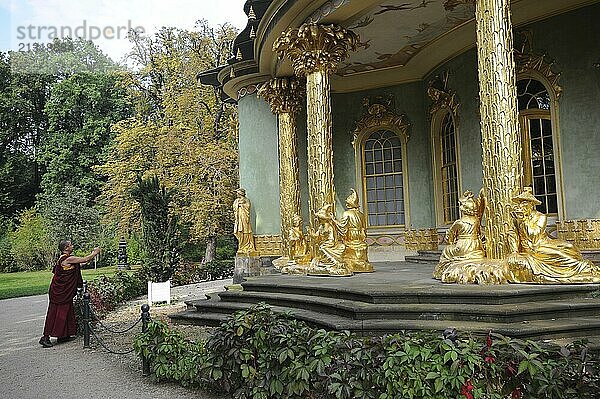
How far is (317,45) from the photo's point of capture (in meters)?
9.95

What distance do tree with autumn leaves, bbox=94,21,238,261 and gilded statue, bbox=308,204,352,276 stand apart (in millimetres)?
12832

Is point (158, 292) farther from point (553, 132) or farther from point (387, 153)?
point (553, 132)

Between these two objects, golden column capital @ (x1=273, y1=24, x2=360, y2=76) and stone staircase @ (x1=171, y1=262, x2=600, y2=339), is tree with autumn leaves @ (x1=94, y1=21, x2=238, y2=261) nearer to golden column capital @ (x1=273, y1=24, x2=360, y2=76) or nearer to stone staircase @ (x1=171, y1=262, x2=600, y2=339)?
golden column capital @ (x1=273, y1=24, x2=360, y2=76)

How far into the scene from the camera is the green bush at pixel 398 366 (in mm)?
3600

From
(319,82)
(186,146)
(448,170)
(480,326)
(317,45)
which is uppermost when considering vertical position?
(186,146)

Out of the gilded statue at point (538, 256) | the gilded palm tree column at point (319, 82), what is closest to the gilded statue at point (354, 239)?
the gilded palm tree column at point (319, 82)

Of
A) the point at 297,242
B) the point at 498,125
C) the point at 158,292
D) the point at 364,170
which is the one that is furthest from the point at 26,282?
the point at 498,125

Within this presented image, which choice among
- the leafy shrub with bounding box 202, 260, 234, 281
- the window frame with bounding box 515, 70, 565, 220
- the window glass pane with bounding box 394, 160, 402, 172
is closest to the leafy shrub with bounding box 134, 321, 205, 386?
the window frame with bounding box 515, 70, 565, 220

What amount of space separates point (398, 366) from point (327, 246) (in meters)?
5.73

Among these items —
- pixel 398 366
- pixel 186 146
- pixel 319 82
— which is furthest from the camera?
pixel 186 146

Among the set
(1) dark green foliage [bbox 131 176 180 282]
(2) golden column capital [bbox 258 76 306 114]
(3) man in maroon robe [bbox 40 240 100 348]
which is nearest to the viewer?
(3) man in maroon robe [bbox 40 240 100 348]

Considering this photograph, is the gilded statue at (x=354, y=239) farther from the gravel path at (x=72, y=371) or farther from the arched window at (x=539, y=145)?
the arched window at (x=539, y=145)

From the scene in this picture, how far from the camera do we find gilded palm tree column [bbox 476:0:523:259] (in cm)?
672

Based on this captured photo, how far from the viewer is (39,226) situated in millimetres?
29375
